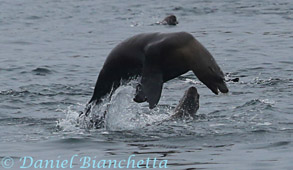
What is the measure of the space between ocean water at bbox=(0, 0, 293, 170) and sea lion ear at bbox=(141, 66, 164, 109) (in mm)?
623

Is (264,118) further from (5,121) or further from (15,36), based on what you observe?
(15,36)

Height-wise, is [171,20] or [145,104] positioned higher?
[145,104]

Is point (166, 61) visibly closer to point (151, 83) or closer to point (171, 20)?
point (151, 83)

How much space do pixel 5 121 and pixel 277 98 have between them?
4.52 m

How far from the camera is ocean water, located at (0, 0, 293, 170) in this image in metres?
10.5

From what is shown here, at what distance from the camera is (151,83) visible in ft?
35.3

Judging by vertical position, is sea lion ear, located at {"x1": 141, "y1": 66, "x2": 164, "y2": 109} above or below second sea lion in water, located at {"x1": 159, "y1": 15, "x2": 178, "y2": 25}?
above

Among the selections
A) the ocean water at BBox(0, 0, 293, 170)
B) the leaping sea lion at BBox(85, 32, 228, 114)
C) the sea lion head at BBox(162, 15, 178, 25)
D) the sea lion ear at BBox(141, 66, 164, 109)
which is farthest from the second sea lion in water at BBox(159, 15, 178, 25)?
the sea lion ear at BBox(141, 66, 164, 109)

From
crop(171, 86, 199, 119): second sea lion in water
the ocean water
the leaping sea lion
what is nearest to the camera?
the ocean water

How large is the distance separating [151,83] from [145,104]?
3797 mm

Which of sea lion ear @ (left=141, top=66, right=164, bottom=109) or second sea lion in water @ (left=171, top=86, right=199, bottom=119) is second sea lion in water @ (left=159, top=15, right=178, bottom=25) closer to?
second sea lion in water @ (left=171, top=86, right=199, bottom=119)

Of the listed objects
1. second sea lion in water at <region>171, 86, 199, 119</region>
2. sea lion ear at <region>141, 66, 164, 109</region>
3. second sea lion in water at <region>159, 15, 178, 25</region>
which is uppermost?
sea lion ear at <region>141, 66, 164, 109</region>

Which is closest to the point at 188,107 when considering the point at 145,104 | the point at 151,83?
the point at 145,104

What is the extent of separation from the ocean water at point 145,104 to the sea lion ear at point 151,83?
623 mm
